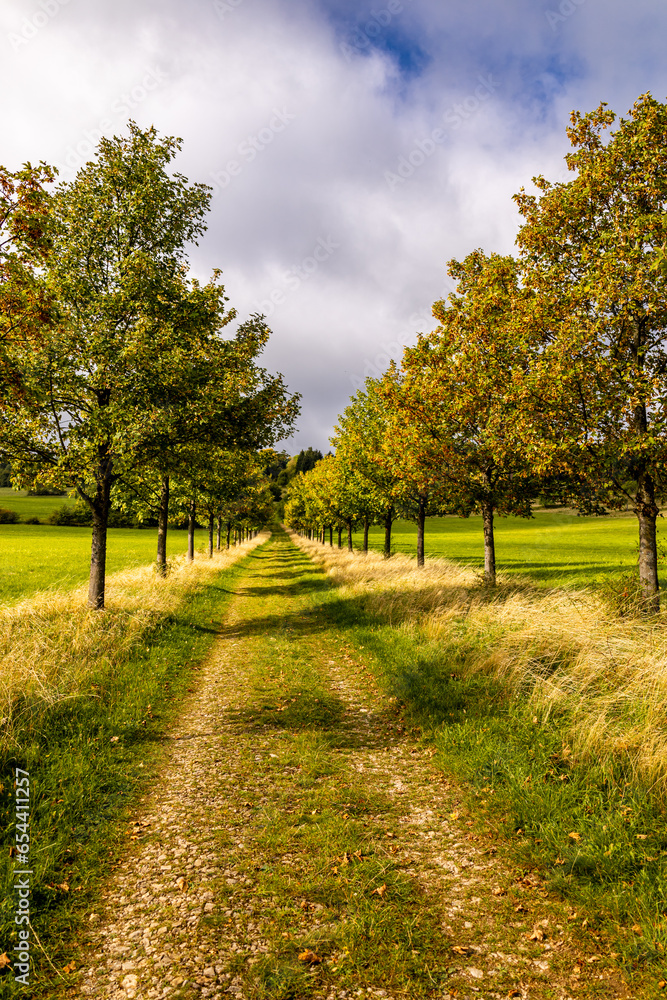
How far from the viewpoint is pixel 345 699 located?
28.8 feet

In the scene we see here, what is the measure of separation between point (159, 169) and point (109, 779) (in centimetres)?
1376

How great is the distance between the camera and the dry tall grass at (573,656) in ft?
18.5

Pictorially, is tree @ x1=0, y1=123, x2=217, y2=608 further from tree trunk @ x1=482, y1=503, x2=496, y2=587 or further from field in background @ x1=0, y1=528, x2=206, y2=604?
tree trunk @ x1=482, y1=503, x2=496, y2=587

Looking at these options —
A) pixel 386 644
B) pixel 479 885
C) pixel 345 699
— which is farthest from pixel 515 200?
pixel 479 885

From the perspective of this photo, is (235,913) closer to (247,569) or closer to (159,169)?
(159,169)

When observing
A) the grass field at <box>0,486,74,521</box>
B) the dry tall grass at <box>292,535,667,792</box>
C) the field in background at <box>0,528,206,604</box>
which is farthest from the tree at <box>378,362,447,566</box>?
the grass field at <box>0,486,74,521</box>

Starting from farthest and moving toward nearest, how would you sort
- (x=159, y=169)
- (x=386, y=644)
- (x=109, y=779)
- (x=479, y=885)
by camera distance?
(x=159, y=169) → (x=386, y=644) → (x=109, y=779) → (x=479, y=885)

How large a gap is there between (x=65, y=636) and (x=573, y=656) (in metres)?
9.86

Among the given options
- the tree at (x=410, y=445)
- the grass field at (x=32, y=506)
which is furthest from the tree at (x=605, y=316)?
the grass field at (x=32, y=506)

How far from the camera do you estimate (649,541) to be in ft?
32.0

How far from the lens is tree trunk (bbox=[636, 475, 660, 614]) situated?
9691mm

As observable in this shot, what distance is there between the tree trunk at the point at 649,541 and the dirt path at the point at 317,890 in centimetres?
626

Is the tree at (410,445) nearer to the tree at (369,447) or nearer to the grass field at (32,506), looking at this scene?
the tree at (369,447)

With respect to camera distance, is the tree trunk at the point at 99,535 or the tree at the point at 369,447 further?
the tree at the point at 369,447
